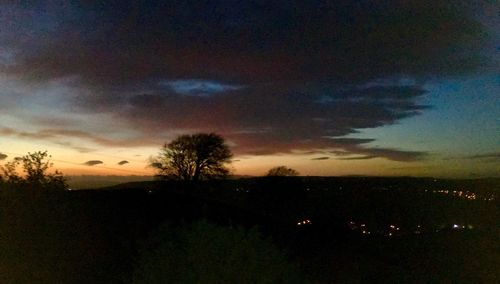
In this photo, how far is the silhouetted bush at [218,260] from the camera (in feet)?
25.9

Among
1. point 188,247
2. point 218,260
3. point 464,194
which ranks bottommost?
point 218,260

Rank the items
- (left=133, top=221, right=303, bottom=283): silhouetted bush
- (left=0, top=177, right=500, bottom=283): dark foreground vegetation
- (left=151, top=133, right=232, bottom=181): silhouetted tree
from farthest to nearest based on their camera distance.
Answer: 1. (left=151, top=133, right=232, bottom=181): silhouetted tree
2. (left=0, top=177, right=500, bottom=283): dark foreground vegetation
3. (left=133, top=221, right=303, bottom=283): silhouetted bush

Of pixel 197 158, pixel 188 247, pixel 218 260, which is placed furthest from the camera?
pixel 197 158

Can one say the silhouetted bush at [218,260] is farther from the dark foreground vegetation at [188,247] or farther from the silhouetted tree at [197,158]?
the silhouetted tree at [197,158]

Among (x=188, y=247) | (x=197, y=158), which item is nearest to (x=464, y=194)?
(x=197, y=158)

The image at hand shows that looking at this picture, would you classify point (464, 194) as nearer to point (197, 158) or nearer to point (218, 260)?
point (197, 158)

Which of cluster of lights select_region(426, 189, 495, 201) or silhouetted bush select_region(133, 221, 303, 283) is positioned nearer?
silhouetted bush select_region(133, 221, 303, 283)

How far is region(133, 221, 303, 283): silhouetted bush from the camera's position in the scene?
7.88 meters

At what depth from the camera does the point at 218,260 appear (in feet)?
26.2

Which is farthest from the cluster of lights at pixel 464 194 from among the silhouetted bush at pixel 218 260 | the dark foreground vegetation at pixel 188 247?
the silhouetted bush at pixel 218 260

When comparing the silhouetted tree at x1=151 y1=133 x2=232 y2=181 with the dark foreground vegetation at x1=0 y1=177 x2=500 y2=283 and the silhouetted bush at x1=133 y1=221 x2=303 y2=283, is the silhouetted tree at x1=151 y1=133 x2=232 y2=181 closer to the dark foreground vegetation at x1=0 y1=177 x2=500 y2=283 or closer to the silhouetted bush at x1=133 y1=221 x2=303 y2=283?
the dark foreground vegetation at x1=0 y1=177 x2=500 y2=283

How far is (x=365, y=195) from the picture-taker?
96938 millimetres

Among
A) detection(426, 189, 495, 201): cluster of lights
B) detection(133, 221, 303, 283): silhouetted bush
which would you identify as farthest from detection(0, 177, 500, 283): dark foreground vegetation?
detection(426, 189, 495, 201): cluster of lights

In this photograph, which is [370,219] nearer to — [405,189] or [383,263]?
[405,189]
